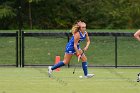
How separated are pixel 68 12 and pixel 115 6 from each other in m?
3.24

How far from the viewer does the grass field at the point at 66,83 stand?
17.2 m

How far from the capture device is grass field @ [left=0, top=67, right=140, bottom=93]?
56.3 ft

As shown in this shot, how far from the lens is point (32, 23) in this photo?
44.0 metres

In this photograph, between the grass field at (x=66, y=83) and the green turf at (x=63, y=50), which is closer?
the grass field at (x=66, y=83)

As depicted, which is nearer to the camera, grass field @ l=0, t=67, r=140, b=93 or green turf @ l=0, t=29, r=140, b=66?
grass field @ l=0, t=67, r=140, b=93

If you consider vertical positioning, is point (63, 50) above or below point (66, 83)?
above

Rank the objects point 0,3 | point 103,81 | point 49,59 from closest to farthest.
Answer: point 103,81 < point 49,59 < point 0,3

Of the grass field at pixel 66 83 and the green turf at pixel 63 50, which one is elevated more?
the green turf at pixel 63 50

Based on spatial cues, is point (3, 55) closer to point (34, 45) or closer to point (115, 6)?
point (34, 45)

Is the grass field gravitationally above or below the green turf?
below

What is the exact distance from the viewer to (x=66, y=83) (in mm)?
19094

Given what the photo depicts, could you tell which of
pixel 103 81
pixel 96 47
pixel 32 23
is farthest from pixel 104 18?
pixel 103 81

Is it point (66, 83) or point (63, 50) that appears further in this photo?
point (63, 50)

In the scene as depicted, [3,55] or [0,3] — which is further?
[0,3]
